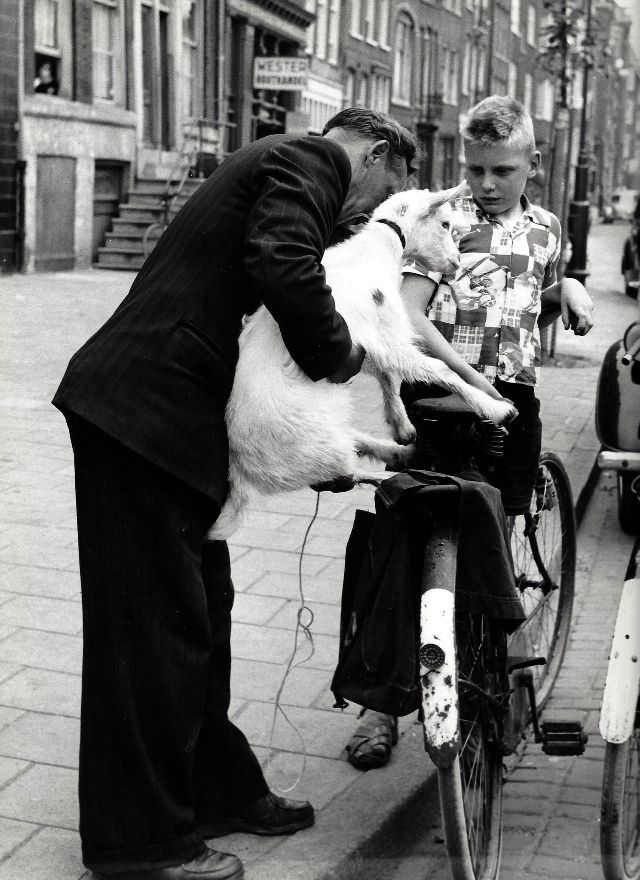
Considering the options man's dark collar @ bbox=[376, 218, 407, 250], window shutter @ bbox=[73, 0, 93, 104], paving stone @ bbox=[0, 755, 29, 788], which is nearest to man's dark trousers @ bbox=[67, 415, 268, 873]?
paving stone @ bbox=[0, 755, 29, 788]

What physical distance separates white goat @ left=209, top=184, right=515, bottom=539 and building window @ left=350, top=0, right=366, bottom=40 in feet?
136

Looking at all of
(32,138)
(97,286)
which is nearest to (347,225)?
(97,286)

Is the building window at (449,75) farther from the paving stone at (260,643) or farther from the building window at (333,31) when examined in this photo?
the paving stone at (260,643)

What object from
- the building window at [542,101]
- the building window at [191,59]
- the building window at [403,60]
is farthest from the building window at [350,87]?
the building window at [542,101]

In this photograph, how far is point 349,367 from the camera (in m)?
2.76

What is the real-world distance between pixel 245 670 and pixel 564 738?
3.91 ft

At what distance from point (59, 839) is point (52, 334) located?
890cm

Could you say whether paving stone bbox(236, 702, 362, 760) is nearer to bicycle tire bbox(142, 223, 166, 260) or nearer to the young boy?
the young boy

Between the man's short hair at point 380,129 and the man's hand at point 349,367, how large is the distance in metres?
0.44

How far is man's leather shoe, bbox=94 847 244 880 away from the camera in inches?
114

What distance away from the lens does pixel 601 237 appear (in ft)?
141

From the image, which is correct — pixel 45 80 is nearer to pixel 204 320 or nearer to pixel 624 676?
pixel 204 320

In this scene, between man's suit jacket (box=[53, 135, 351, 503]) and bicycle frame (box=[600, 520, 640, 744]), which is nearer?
man's suit jacket (box=[53, 135, 351, 503])

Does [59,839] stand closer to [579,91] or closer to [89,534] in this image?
[89,534]
